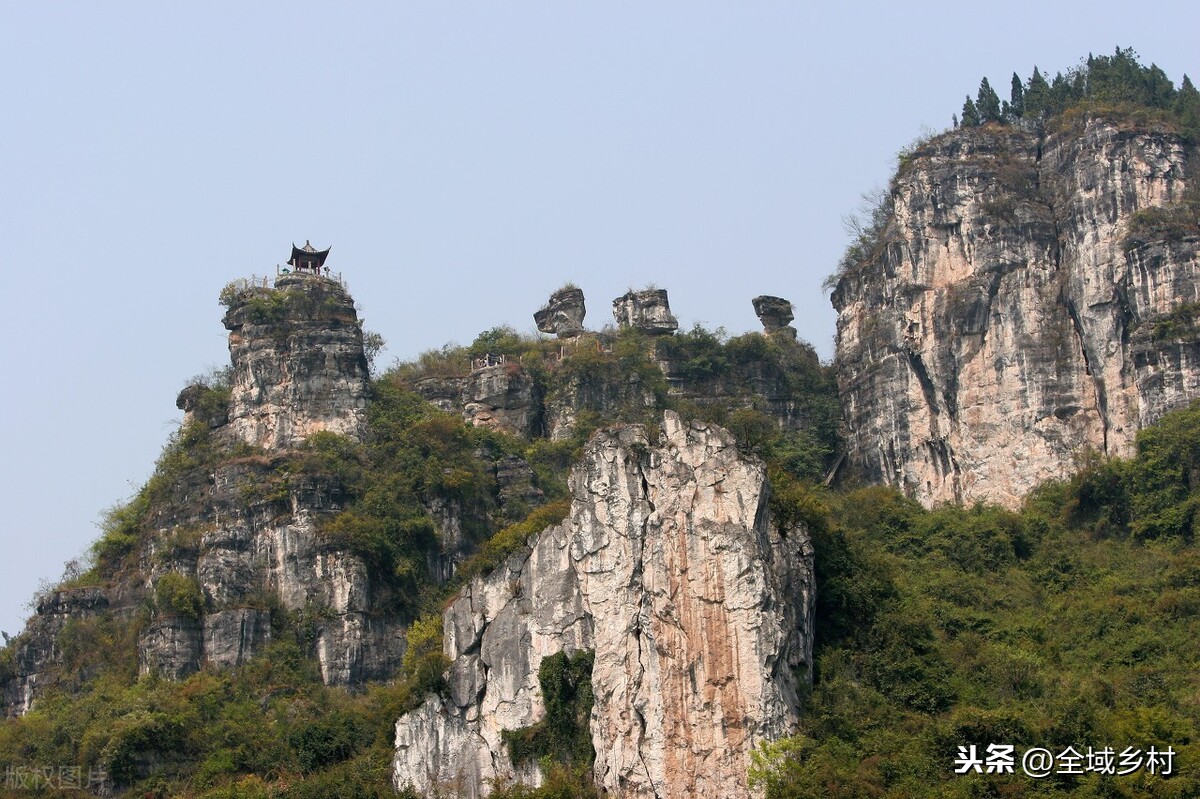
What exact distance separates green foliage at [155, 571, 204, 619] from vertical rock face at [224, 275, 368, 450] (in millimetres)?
4948

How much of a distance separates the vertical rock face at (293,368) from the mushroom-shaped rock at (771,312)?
1352 centimetres

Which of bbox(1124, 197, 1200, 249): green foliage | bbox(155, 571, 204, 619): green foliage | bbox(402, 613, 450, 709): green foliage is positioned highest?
bbox(1124, 197, 1200, 249): green foliage

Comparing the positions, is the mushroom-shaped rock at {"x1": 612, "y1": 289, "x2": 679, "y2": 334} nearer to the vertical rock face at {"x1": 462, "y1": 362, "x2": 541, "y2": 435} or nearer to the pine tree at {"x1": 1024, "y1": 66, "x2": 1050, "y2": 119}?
the vertical rock face at {"x1": 462, "y1": 362, "x2": 541, "y2": 435}

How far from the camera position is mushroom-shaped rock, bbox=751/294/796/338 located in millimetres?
65875

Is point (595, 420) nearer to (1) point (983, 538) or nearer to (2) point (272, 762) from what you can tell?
(1) point (983, 538)

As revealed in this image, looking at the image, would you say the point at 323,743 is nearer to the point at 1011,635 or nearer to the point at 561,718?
the point at 561,718

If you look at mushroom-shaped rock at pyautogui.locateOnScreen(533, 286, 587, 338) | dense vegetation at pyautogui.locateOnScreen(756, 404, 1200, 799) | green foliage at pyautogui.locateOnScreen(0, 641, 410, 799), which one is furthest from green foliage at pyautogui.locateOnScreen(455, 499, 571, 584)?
mushroom-shaped rock at pyautogui.locateOnScreen(533, 286, 587, 338)

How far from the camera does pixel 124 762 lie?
47188 mm

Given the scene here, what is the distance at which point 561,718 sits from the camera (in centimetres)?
4381

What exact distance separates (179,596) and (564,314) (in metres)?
16.9

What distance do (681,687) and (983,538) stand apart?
46.5 ft

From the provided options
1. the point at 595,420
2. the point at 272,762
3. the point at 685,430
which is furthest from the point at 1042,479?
the point at 272,762

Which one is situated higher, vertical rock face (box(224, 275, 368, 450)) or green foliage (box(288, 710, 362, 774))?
vertical rock face (box(224, 275, 368, 450))

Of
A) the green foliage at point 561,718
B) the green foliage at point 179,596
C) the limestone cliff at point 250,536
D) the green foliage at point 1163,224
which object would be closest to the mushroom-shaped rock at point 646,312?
the limestone cliff at point 250,536
